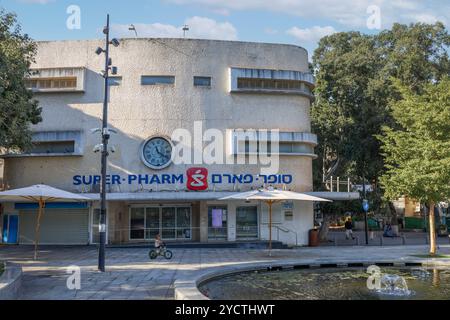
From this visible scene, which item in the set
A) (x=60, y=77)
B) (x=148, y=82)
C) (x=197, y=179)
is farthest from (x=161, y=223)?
(x=60, y=77)

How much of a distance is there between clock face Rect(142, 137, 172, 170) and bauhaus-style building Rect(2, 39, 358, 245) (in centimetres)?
6

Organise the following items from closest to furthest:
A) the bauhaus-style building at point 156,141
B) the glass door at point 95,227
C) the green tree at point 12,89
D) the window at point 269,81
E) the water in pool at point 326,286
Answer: the water in pool at point 326,286 → the green tree at point 12,89 → the glass door at point 95,227 → the bauhaus-style building at point 156,141 → the window at point 269,81

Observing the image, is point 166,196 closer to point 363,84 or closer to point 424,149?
point 424,149

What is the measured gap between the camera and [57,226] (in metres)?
29.6

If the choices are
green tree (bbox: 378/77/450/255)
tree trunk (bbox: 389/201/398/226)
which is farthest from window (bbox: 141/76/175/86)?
tree trunk (bbox: 389/201/398/226)

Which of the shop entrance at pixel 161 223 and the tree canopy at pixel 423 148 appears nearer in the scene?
the tree canopy at pixel 423 148

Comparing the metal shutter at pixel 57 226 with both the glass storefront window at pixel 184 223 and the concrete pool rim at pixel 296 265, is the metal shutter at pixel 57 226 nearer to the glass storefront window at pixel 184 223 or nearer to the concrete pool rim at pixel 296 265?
the glass storefront window at pixel 184 223

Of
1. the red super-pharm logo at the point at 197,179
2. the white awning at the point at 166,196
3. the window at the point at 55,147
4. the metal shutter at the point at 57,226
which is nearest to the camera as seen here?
the white awning at the point at 166,196

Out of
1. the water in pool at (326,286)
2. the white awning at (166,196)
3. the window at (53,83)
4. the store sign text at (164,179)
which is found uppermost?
the window at (53,83)

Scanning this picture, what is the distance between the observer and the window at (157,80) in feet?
98.0

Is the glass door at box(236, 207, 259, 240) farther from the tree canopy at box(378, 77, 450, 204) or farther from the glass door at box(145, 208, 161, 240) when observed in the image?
the tree canopy at box(378, 77, 450, 204)

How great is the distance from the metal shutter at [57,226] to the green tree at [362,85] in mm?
16705

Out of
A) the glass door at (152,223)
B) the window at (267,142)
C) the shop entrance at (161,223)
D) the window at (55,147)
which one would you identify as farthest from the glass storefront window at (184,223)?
the window at (55,147)
